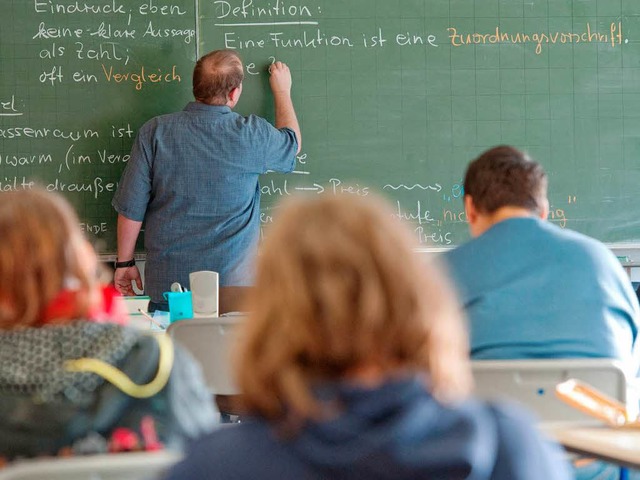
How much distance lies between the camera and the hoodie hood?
1.01 metres

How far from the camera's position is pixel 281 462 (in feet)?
3.42

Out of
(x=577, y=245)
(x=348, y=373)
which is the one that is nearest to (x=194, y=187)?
(x=577, y=245)

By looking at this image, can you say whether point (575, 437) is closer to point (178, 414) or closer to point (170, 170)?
point (178, 414)

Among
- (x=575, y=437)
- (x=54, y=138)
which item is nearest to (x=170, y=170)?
(x=54, y=138)

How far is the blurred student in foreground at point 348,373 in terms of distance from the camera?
1.02 m

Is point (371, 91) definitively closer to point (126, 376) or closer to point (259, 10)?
point (259, 10)

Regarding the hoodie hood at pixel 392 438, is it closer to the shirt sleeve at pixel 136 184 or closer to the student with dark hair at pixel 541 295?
the student with dark hair at pixel 541 295

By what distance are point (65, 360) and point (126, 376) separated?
3.8 inches

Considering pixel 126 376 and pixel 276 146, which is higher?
pixel 276 146

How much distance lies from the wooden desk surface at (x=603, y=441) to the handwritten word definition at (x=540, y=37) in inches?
124

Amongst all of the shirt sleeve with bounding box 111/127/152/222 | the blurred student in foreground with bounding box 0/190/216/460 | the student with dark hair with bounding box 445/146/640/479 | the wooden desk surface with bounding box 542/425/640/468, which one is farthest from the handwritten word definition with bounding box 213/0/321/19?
the blurred student in foreground with bounding box 0/190/216/460

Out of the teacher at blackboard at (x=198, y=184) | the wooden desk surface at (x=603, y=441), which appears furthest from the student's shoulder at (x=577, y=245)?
the teacher at blackboard at (x=198, y=184)

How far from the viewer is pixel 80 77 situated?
15.8 feet

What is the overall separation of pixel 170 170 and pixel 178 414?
310 cm
